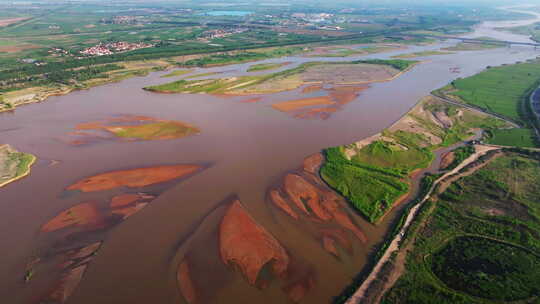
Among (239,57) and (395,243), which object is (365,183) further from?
(239,57)

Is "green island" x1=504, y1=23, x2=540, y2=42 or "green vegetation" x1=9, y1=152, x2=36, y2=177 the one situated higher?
"green island" x1=504, y1=23, x2=540, y2=42

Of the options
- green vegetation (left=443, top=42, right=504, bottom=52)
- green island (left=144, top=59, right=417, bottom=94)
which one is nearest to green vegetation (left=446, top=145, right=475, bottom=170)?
green island (left=144, top=59, right=417, bottom=94)

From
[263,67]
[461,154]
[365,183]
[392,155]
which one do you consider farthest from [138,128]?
[263,67]

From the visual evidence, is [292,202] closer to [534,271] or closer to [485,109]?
[534,271]

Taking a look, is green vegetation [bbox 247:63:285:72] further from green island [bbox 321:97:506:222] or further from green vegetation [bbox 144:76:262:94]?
green island [bbox 321:97:506:222]

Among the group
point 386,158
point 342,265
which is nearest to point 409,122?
point 386,158
